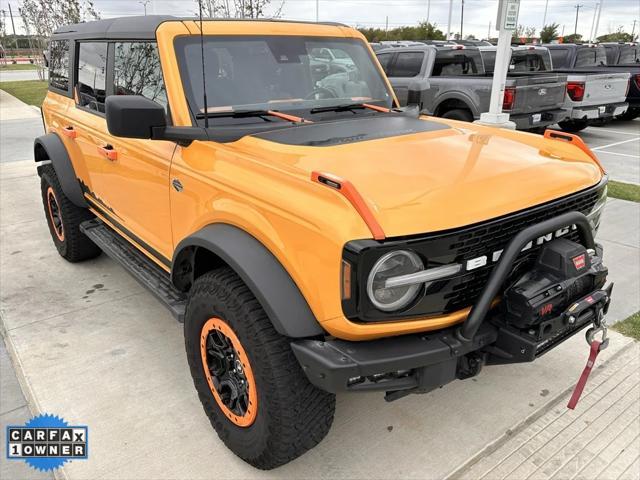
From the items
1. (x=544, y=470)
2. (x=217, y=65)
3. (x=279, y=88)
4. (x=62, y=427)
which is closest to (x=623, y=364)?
(x=544, y=470)

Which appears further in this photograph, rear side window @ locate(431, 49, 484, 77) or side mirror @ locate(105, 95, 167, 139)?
rear side window @ locate(431, 49, 484, 77)

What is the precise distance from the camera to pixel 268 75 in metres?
3.02

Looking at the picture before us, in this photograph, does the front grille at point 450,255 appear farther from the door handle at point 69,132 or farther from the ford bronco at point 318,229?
the door handle at point 69,132

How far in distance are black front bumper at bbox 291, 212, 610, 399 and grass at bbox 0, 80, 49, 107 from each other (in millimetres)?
17458

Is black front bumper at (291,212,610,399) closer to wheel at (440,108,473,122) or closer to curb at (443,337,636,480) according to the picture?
curb at (443,337,636,480)

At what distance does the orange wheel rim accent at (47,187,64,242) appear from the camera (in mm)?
4766

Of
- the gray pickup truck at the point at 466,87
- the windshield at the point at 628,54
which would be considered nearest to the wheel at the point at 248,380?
the gray pickup truck at the point at 466,87

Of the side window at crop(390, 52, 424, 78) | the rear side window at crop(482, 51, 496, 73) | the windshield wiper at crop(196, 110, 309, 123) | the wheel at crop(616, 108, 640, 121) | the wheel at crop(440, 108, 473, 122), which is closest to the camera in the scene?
the windshield wiper at crop(196, 110, 309, 123)

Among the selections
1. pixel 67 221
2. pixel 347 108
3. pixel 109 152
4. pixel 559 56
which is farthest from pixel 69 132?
pixel 559 56

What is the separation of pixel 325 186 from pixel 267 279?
0.42 metres

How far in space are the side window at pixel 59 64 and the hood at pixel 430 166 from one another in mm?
2661

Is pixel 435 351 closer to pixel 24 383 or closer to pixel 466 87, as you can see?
pixel 24 383

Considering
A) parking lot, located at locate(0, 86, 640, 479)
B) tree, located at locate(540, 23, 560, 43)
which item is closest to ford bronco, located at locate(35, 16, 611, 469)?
parking lot, located at locate(0, 86, 640, 479)

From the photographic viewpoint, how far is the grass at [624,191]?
661 centimetres
